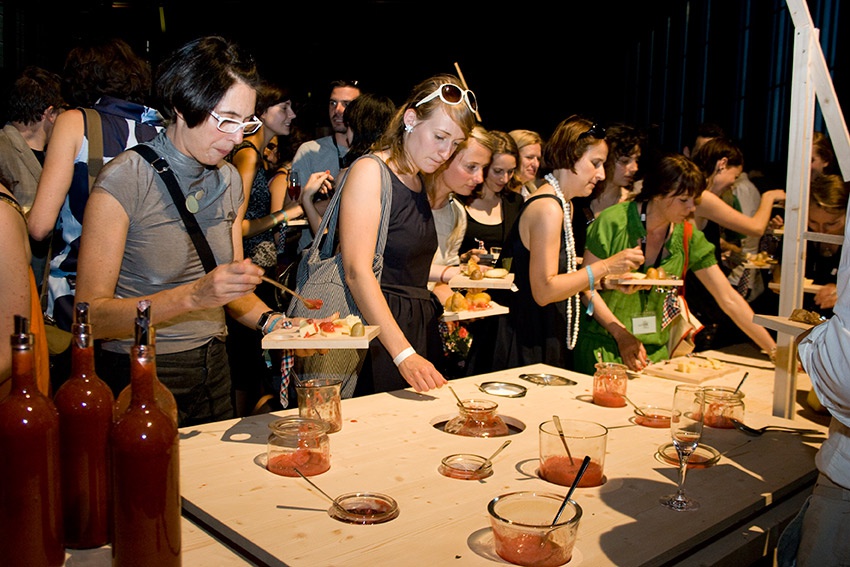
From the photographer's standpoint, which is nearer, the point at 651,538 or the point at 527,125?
the point at 651,538

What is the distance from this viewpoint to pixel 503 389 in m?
2.37

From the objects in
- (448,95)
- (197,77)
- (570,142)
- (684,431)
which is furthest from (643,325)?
(197,77)

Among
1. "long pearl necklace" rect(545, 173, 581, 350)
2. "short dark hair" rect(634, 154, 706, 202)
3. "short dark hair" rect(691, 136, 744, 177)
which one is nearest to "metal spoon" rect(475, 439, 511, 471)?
"long pearl necklace" rect(545, 173, 581, 350)

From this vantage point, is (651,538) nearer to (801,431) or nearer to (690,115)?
(801,431)

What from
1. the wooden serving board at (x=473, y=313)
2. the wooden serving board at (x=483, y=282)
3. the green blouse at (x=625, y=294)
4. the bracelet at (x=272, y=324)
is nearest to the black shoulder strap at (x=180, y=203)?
the bracelet at (x=272, y=324)

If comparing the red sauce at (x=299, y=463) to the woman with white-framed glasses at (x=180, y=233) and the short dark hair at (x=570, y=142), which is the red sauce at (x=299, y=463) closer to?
the woman with white-framed glasses at (x=180, y=233)

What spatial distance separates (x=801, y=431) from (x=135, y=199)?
1.94 meters

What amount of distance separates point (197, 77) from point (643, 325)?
2.20 metres

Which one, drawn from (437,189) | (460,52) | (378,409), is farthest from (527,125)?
(378,409)

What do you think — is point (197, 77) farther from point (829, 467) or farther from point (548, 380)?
point (829, 467)

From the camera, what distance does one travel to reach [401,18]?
32.1 ft

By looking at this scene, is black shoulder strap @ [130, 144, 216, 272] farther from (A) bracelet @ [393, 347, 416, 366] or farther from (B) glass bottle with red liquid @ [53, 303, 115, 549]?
(B) glass bottle with red liquid @ [53, 303, 115, 549]

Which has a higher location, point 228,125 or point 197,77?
point 197,77

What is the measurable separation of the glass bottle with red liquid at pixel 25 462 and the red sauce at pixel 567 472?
1.01 m
